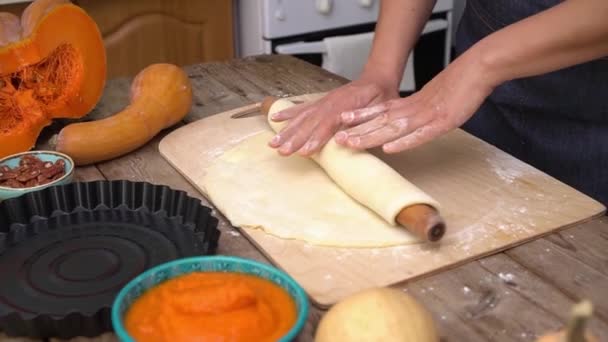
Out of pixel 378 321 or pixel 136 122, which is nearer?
pixel 378 321

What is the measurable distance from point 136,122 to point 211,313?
608 mm

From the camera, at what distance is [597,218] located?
1000 millimetres

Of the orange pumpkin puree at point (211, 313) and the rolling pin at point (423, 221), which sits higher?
the orange pumpkin puree at point (211, 313)

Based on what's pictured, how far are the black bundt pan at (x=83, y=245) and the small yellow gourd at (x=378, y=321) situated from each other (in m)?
0.25

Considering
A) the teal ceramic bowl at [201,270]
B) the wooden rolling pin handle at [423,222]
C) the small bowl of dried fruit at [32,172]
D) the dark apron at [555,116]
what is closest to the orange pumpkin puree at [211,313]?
the teal ceramic bowl at [201,270]

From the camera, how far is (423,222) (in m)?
0.88

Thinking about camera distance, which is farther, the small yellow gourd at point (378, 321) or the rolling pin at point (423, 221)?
the rolling pin at point (423, 221)

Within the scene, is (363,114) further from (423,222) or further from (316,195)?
(423,222)

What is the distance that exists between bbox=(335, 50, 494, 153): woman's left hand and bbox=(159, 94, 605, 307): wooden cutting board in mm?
91

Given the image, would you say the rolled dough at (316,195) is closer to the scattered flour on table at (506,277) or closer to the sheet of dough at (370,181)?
the sheet of dough at (370,181)

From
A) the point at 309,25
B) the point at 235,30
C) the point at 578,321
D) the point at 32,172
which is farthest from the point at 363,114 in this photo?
the point at 235,30

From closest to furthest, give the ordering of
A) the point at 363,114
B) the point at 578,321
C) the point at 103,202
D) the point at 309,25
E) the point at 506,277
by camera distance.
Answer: the point at 578,321 < the point at 506,277 < the point at 103,202 < the point at 363,114 < the point at 309,25

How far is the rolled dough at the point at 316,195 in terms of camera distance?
0.94 metres

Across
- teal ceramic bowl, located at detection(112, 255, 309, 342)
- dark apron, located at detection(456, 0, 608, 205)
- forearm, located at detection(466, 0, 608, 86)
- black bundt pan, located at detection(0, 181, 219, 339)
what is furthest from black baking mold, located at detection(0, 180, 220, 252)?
dark apron, located at detection(456, 0, 608, 205)
